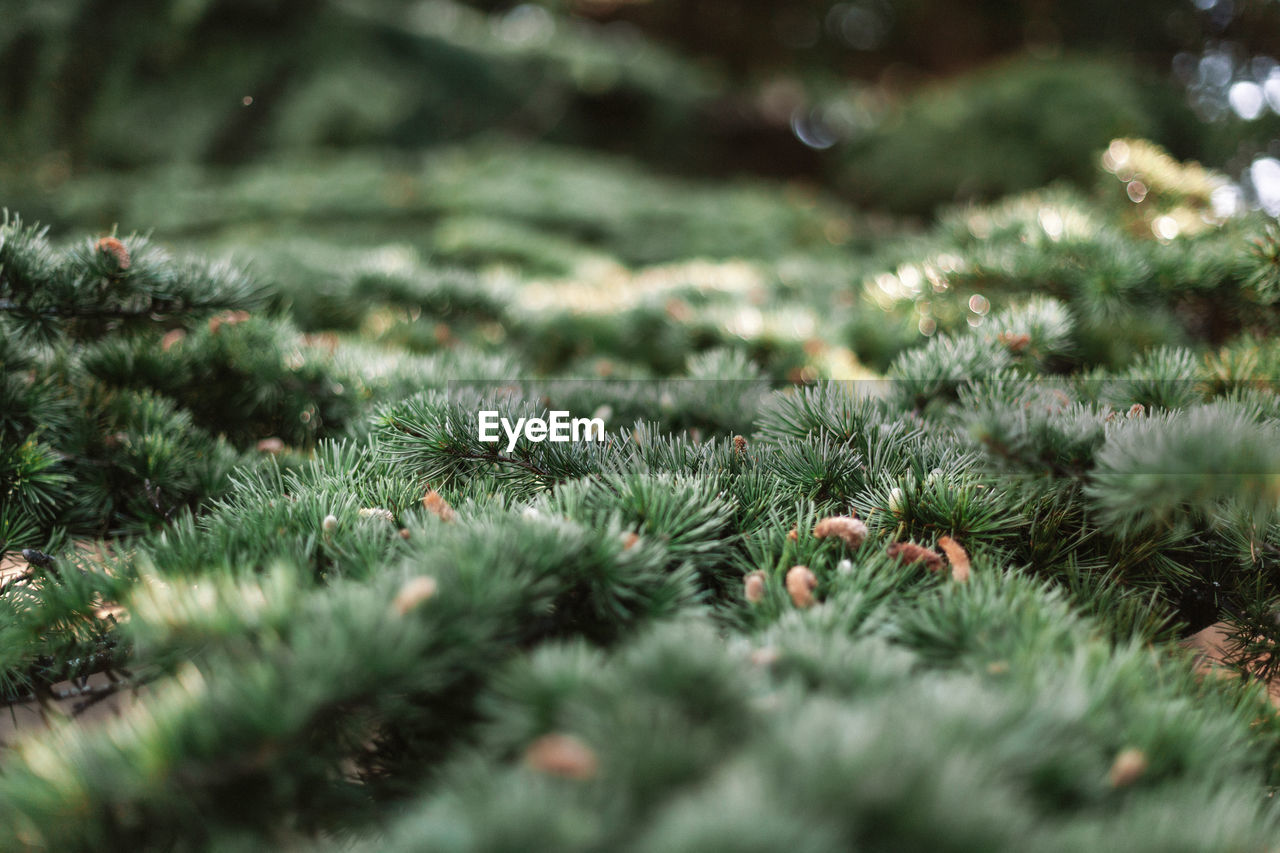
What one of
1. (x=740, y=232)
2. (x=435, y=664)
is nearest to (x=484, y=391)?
(x=435, y=664)

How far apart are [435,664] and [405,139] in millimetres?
2852

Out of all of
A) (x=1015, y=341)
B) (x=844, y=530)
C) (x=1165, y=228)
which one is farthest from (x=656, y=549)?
(x=1165, y=228)

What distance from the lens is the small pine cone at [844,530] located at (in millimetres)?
435

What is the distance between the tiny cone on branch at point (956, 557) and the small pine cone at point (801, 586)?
9 cm

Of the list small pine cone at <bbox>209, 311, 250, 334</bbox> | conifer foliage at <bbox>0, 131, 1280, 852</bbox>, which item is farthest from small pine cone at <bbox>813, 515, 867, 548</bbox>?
small pine cone at <bbox>209, 311, 250, 334</bbox>

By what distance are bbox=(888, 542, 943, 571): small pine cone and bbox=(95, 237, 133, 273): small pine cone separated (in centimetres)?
66

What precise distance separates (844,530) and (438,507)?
274 millimetres

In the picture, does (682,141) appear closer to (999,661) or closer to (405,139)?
(405,139)

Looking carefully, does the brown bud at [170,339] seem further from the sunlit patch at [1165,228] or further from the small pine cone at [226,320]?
the sunlit patch at [1165,228]

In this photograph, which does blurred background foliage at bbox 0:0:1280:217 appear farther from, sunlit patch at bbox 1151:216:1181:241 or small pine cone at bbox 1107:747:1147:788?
small pine cone at bbox 1107:747:1147:788

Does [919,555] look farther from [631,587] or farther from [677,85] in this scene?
[677,85]

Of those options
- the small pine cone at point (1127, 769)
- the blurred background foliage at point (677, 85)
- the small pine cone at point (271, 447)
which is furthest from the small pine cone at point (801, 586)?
the blurred background foliage at point (677, 85)

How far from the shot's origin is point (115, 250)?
56 cm

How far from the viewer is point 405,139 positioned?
270 centimetres
